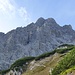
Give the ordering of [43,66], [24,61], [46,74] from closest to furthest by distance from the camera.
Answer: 1. [46,74]
2. [43,66]
3. [24,61]

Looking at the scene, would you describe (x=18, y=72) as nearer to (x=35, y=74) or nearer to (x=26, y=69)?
(x=26, y=69)

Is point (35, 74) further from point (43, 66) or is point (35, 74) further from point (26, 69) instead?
point (26, 69)

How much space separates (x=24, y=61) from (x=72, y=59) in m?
94.9

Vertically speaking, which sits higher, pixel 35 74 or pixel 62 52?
pixel 62 52

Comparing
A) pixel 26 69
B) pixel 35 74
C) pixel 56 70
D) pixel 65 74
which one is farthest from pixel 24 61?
pixel 65 74

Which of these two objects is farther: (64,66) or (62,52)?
(62,52)

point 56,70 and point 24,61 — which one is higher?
point 24,61

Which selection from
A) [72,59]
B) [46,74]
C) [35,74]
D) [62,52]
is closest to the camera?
[72,59]

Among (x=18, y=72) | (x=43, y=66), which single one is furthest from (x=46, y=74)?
(x=18, y=72)

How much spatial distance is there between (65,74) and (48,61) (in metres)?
88.8

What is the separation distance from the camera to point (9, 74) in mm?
135125

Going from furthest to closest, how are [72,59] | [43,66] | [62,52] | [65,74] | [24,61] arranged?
[24,61], [62,52], [43,66], [72,59], [65,74]

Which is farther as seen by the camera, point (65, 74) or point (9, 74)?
point (9, 74)

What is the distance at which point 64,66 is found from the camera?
171 feet
